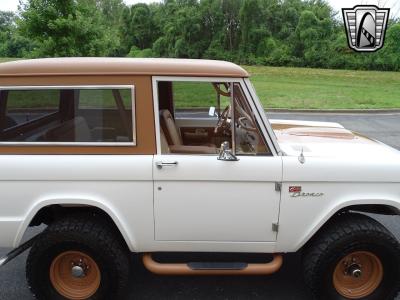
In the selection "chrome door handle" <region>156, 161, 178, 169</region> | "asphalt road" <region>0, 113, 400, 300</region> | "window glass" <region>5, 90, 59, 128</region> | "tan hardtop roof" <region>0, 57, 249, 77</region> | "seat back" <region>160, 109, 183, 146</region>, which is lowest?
"asphalt road" <region>0, 113, 400, 300</region>

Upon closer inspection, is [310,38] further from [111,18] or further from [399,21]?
[111,18]

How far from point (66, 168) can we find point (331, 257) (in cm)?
197

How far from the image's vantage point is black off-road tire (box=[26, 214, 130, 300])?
3070mm

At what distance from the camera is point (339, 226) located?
316 centimetres

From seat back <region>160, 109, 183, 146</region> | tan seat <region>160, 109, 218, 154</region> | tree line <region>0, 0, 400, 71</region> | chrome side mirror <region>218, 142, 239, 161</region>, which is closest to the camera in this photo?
chrome side mirror <region>218, 142, 239, 161</region>

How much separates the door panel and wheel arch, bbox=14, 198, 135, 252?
240mm

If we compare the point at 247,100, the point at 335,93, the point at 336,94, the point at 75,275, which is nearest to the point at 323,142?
the point at 247,100

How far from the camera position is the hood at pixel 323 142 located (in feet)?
10.5

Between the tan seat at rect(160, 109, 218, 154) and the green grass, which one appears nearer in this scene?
the tan seat at rect(160, 109, 218, 154)

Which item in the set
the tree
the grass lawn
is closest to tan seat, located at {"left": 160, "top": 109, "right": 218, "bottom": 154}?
the grass lawn

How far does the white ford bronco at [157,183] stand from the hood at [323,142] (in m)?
0.06

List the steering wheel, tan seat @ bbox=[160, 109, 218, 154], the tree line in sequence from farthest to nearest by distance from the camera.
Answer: the tree line, the steering wheel, tan seat @ bbox=[160, 109, 218, 154]

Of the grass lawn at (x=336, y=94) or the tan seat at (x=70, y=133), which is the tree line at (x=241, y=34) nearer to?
the grass lawn at (x=336, y=94)

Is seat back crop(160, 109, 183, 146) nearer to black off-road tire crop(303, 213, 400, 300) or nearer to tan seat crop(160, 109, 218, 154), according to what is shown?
tan seat crop(160, 109, 218, 154)
